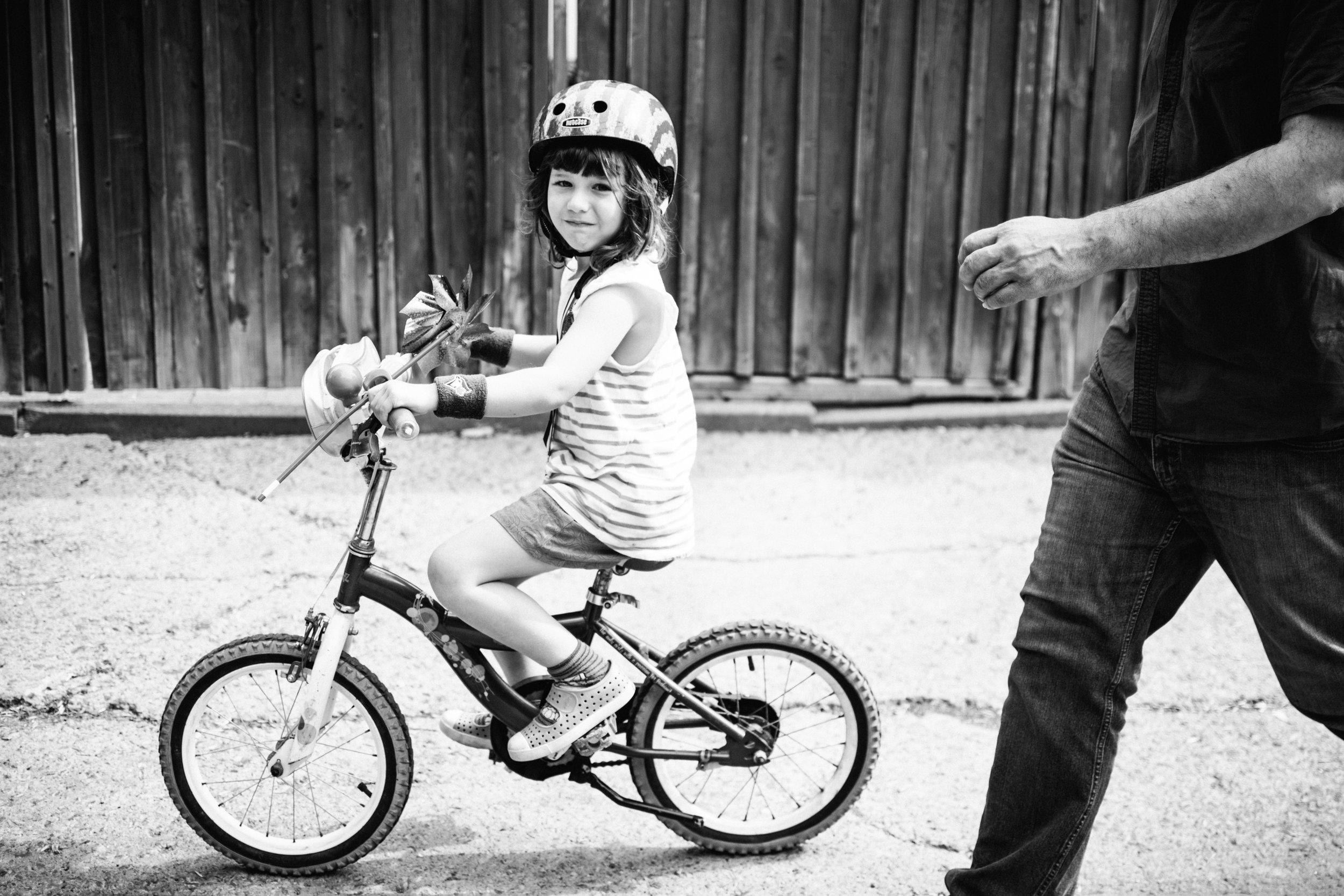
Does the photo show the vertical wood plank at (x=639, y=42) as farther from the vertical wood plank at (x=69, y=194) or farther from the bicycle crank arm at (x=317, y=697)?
the bicycle crank arm at (x=317, y=697)

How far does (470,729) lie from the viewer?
3.17 m

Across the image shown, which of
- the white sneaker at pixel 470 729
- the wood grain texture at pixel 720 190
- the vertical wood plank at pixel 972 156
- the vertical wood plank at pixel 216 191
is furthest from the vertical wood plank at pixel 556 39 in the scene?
the white sneaker at pixel 470 729

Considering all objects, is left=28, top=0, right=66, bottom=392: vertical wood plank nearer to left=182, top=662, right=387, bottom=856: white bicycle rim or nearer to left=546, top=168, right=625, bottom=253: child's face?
left=182, top=662, right=387, bottom=856: white bicycle rim

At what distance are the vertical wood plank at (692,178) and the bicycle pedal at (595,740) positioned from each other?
3.53m

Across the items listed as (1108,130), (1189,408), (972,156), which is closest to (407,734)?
(1189,408)

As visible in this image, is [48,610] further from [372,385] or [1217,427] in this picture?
[1217,427]

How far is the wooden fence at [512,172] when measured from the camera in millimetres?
5930

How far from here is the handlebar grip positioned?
8.30ft

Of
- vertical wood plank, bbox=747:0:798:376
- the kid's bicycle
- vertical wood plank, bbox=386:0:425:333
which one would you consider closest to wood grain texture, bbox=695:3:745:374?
vertical wood plank, bbox=747:0:798:376

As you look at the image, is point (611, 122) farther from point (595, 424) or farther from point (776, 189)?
point (776, 189)

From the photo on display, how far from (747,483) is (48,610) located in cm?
292

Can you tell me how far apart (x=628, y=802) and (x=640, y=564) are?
61 centimetres

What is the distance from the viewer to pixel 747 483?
592cm

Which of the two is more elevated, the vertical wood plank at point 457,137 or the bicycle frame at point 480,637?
the vertical wood plank at point 457,137
